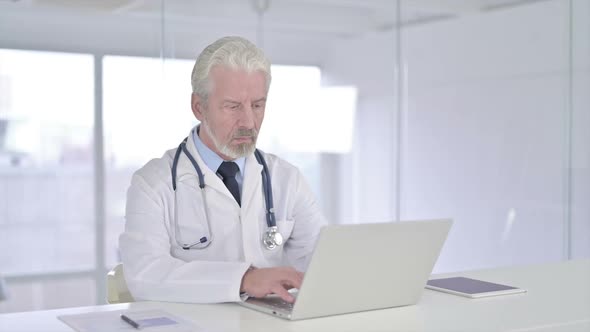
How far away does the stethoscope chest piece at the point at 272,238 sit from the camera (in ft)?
8.05

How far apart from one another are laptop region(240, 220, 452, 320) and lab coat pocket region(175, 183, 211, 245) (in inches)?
20.2

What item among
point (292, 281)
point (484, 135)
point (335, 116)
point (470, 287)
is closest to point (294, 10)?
point (335, 116)

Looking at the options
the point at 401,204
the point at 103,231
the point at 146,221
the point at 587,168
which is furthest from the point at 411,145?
the point at 146,221

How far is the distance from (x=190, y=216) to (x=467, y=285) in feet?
2.73

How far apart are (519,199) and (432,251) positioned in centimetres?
314

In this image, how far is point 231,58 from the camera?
2.45m

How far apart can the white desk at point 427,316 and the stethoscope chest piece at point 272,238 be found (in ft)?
1.51

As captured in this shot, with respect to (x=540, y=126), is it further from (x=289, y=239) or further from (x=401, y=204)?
(x=289, y=239)

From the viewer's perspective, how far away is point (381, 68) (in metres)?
4.72

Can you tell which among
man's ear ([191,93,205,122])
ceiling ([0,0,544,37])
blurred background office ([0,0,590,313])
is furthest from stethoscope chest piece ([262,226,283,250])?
ceiling ([0,0,544,37])

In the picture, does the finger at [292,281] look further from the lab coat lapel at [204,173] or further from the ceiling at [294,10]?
the ceiling at [294,10]

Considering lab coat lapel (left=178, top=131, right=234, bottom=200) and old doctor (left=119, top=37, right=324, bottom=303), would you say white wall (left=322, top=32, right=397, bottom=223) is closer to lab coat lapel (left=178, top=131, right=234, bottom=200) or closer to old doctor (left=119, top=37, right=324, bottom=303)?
old doctor (left=119, top=37, right=324, bottom=303)

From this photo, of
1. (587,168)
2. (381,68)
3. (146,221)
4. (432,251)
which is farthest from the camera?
(587,168)

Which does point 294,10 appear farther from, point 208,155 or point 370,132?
point 208,155
